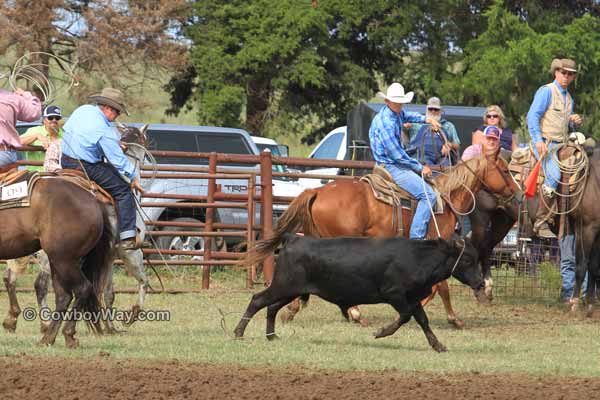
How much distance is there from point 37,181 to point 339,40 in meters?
17.9

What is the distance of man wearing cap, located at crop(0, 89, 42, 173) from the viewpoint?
9578 millimetres

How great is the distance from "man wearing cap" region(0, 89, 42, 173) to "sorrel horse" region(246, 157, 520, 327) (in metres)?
2.53

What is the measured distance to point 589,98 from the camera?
24266 mm

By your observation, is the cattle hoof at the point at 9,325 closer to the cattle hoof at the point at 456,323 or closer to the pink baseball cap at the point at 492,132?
the cattle hoof at the point at 456,323

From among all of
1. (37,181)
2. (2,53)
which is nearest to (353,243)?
(37,181)

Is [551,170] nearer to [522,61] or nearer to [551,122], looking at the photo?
[551,122]

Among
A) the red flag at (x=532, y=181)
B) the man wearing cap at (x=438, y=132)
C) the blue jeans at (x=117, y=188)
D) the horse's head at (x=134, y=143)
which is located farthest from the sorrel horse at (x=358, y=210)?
A: the horse's head at (x=134, y=143)

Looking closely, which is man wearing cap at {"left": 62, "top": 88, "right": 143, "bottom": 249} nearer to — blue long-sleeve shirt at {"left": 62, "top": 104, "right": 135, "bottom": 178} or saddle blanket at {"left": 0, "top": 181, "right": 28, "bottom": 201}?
blue long-sleeve shirt at {"left": 62, "top": 104, "right": 135, "bottom": 178}

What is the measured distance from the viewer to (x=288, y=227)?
10.8 meters

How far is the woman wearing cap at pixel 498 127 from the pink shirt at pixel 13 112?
5897 mm

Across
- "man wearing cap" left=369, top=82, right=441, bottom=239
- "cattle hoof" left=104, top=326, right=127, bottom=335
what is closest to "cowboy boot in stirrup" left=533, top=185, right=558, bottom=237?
"man wearing cap" left=369, top=82, right=441, bottom=239

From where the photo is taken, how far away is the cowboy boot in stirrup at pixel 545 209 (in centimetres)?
1269

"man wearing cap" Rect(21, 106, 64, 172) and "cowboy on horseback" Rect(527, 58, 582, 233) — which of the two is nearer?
"man wearing cap" Rect(21, 106, 64, 172)

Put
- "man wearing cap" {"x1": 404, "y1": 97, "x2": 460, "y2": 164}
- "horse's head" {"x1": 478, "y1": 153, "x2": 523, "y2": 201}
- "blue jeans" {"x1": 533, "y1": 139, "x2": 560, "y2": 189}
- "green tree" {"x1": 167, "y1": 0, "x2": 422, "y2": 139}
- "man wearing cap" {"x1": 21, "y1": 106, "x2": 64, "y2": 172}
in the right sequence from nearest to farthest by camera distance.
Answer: "man wearing cap" {"x1": 21, "y1": 106, "x2": 64, "y2": 172} < "horse's head" {"x1": 478, "y1": 153, "x2": 523, "y2": 201} < "man wearing cap" {"x1": 404, "y1": 97, "x2": 460, "y2": 164} < "blue jeans" {"x1": 533, "y1": 139, "x2": 560, "y2": 189} < "green tree" {"x1": 167, "y1": 0, "x2": 422, "y2": 139}
